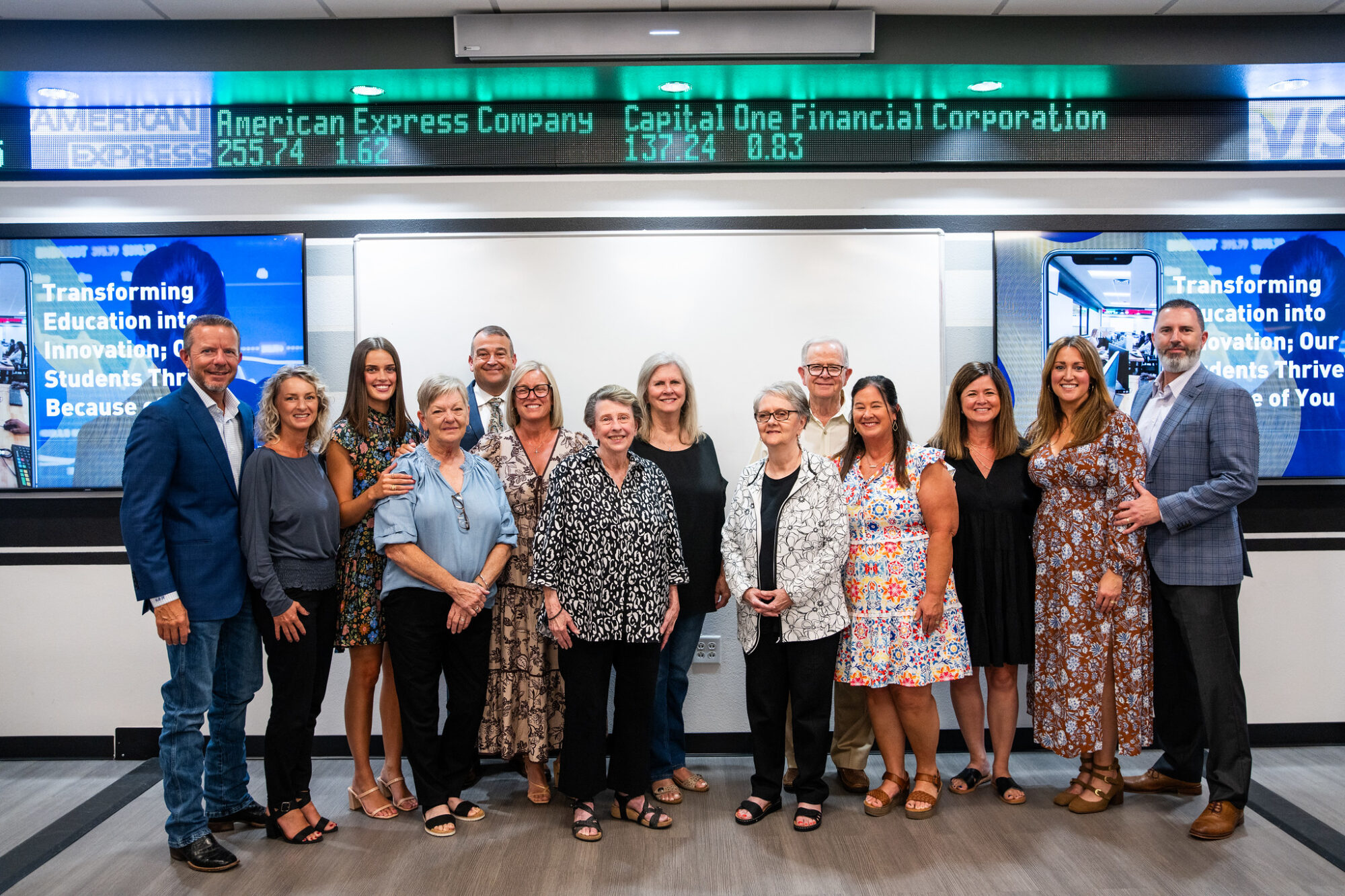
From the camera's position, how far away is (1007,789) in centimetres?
330

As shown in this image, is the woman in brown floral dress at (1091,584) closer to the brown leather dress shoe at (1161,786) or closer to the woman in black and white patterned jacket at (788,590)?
the brown leather dress shoe at (1161,786)

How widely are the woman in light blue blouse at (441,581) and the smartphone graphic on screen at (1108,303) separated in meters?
2.66

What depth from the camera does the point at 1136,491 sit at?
3080 millimetres

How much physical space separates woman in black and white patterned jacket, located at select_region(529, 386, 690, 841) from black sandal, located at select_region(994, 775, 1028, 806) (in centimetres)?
135

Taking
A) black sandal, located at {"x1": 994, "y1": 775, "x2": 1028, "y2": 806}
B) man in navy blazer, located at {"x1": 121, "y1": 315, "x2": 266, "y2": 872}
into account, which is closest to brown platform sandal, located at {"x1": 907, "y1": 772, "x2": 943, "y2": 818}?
black sandal, located at {"x1": 994, "y1": 775, "x2": 1028, "y2": 806}

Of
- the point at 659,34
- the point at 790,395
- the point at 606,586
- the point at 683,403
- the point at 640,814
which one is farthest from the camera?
the point at 659,34

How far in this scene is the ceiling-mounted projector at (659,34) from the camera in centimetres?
334

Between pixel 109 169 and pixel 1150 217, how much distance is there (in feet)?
15.9

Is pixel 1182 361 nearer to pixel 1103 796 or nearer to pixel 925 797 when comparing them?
pixel 1103 796

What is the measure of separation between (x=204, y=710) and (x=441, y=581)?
2.98 feet

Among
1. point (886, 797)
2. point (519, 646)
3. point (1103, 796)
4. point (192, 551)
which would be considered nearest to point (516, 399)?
point (519, 646)

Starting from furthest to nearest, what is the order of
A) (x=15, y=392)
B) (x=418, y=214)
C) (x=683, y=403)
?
(x=418, y=214) → (x=15, y=392) → (x=683, y=403)

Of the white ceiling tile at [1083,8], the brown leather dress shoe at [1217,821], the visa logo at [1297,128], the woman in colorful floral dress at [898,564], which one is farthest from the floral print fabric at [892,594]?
the visa logo at [1297,128]

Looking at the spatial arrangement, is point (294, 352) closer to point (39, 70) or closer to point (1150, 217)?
point (39, 70)
